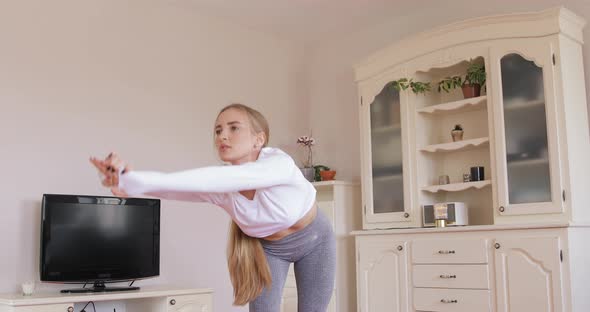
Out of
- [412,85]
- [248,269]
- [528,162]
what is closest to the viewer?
[248,269]

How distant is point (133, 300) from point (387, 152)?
81.2 inches

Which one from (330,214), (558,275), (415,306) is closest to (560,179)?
(558,275)

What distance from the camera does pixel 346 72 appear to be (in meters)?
5.78

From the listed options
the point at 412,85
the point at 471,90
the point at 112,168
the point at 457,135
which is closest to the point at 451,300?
the point at 457,135

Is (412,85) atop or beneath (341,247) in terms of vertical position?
atop

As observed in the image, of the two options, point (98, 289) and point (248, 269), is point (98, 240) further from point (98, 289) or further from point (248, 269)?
point (248, 269)

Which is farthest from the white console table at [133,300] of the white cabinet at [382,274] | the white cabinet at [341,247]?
the white cabinet at [382,274]

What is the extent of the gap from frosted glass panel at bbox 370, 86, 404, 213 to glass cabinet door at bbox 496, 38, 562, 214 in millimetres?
831

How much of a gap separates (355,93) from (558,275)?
2.51 meters

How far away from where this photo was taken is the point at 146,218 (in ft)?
14.9

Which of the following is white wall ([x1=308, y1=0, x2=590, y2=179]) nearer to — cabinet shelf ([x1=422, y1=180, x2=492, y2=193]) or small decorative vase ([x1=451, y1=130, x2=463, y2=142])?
small decorative vase ([x1=451, y1=130, x2=463, y2=142])

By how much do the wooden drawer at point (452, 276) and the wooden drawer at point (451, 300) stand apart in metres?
0.03

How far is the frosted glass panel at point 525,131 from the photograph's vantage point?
3.89 meters

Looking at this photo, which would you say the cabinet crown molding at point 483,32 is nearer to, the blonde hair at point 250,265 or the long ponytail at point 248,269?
the blonde hair at point 250,265
